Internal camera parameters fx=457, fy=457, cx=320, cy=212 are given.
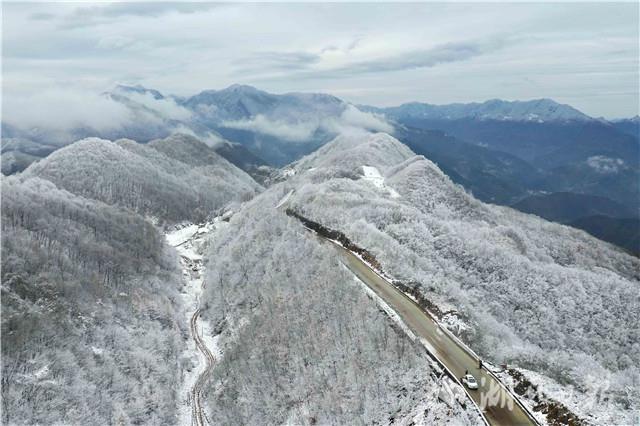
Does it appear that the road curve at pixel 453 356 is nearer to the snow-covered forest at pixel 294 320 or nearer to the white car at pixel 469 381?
the white car at pixel 469 381

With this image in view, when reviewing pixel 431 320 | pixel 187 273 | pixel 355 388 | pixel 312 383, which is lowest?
pixel 187 273

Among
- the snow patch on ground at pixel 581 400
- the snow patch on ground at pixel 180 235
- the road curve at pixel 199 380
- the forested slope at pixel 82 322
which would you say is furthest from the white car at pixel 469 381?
the snow patch on ground at pixel 180 235

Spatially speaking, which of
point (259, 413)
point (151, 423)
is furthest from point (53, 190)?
point (259, 413)

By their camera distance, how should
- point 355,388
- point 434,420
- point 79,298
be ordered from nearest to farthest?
point 434,420
point 355,388
point 79,298

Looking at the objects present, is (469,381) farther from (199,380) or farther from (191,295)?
(191,295)

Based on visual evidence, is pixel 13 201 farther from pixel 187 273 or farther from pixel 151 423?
pixel 151 423

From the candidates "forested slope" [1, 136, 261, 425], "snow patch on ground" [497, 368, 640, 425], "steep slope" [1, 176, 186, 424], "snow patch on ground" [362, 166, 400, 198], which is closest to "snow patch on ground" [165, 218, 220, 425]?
"forested slope" [1, 136, 261, 425]
